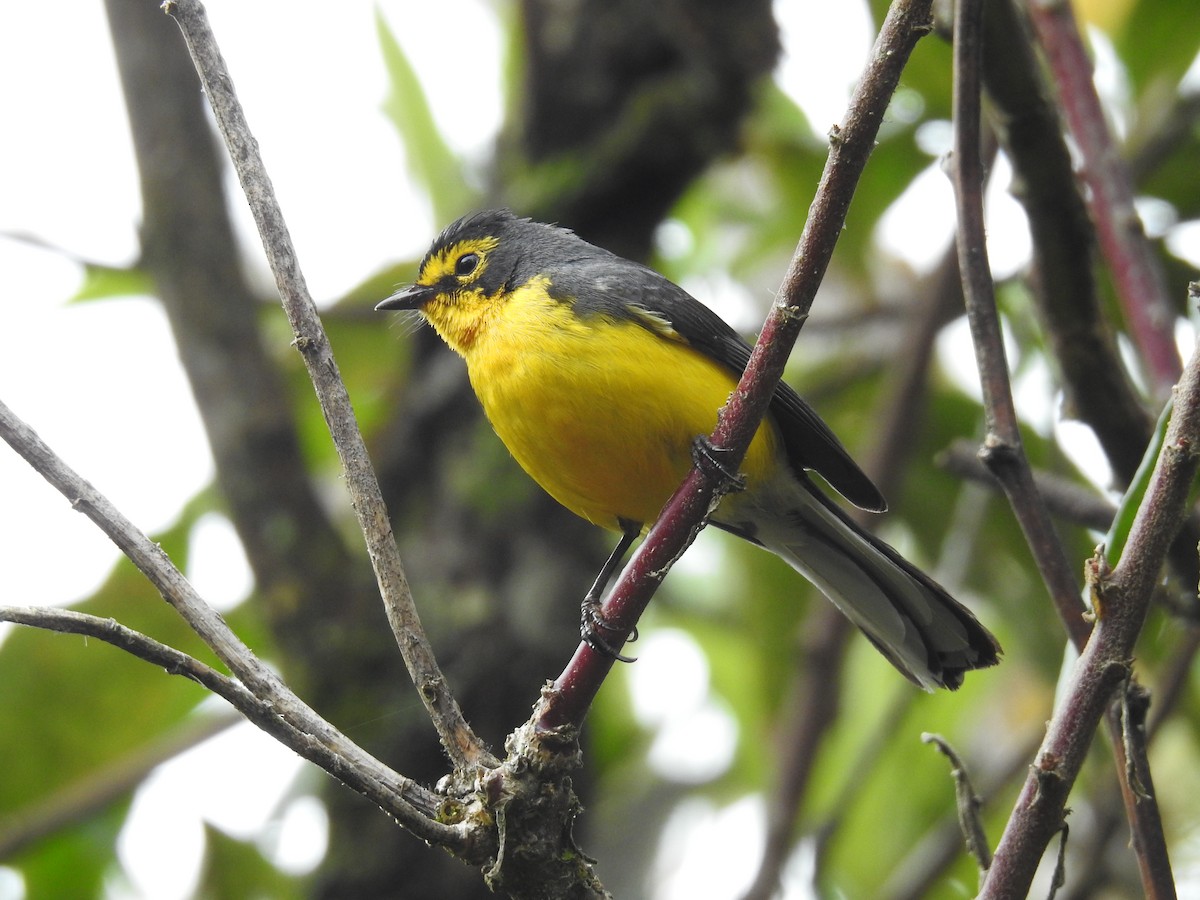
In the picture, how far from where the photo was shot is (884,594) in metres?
3.64

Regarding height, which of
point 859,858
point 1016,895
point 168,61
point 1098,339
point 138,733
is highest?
point 168,61

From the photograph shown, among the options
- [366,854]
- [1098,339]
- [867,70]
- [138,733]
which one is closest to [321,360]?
[867,70]

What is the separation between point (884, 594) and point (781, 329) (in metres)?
1.77

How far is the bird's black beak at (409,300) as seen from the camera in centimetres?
451

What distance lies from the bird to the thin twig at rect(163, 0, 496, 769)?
140cm

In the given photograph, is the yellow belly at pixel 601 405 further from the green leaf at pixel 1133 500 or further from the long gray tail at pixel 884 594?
the green leaf at pixel 1133 500

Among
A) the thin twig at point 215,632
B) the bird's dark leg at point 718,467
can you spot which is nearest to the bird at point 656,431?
the bird's dark leg at point 718,467

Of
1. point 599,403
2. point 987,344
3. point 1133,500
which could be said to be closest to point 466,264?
point 599,403

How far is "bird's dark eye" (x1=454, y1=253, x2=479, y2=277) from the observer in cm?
448

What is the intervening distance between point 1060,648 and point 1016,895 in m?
3.26

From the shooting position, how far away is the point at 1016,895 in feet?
5.80

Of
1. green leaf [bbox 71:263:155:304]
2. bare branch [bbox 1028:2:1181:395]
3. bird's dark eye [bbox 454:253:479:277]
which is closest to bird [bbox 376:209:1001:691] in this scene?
bird's dark eye [bbox 454:253:479:277]

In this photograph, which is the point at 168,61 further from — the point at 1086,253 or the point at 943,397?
the point at 1086,253

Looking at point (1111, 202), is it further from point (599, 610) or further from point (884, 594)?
point (599, 610)
